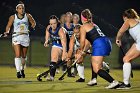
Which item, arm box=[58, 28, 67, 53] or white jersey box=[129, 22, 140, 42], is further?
arm box=[58, 28, 67, 53]

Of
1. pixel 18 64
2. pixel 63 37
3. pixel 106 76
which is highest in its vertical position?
pixel 63 37

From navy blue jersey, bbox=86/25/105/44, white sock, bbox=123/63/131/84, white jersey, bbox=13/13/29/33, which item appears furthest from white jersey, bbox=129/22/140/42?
white jersey, bbox=13/13/29/33

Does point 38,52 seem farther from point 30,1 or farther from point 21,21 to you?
point 21,21

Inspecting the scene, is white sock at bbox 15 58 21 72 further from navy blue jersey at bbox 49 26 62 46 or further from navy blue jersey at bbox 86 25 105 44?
navy blue jersey at bbox 86 25 105 44

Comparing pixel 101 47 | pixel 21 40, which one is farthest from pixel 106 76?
pixel 21 40

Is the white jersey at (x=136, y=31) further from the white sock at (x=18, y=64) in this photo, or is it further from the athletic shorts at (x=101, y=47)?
the white sock at (x=18, y=64)

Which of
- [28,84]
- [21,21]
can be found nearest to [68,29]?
[21,21]

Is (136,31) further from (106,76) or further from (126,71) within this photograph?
(106,76)

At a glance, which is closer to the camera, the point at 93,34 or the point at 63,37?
the point at 93,34

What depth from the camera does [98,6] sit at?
32.0 m

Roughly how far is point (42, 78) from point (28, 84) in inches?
73.7

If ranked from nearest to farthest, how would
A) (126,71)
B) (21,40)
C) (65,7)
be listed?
1. (126,71)
2. (21,40)
3. (65,7)

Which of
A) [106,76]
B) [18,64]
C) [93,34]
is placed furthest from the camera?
[18,64]

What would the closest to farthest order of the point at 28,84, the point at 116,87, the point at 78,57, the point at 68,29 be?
the point at 116,87, the point at 28,84, the point at 78,57, the point at 68,29
